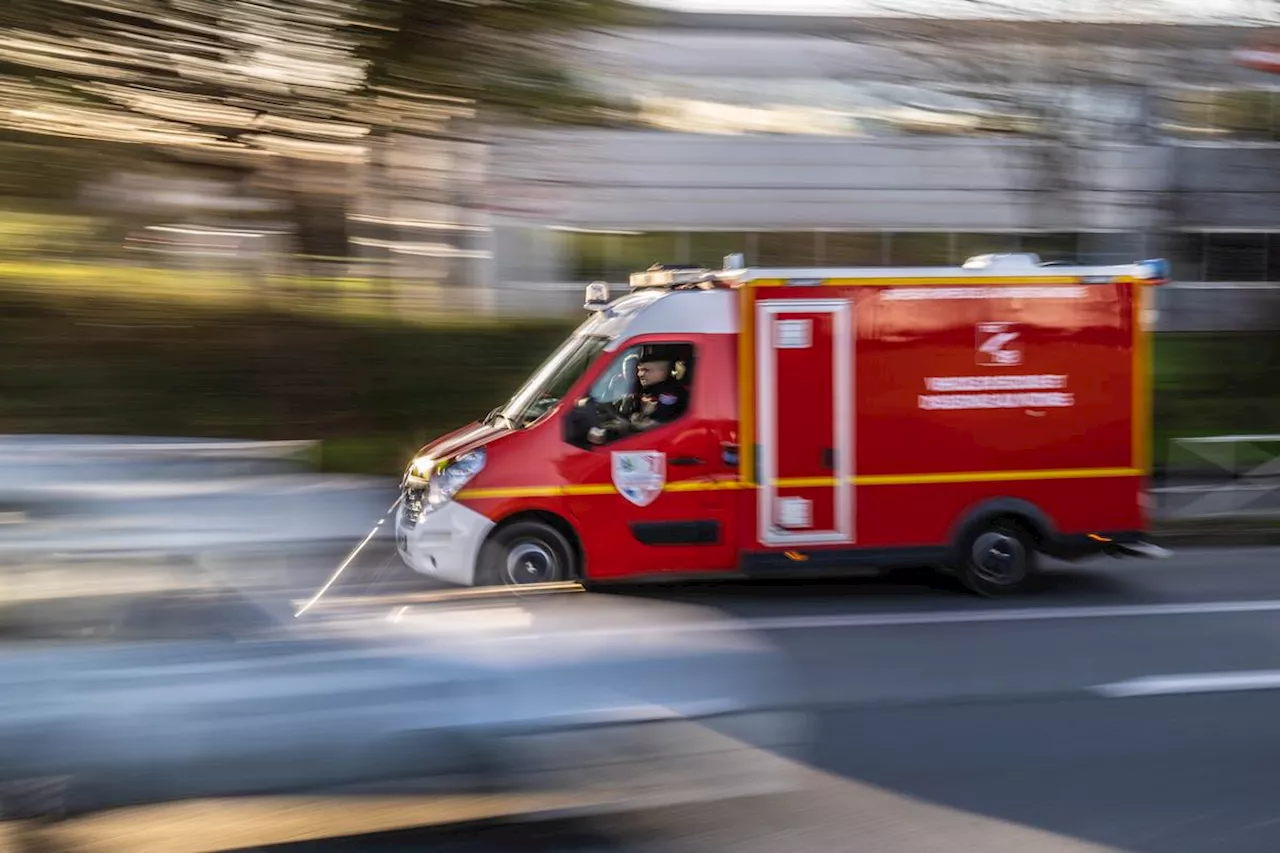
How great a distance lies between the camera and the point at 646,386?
26.2 feet

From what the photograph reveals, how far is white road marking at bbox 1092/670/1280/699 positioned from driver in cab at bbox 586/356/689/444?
3075mm

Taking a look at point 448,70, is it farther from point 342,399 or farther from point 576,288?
point 576,288

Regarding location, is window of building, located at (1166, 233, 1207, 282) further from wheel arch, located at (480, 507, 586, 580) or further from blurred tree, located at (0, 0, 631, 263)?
wheel arch, located at (480, 507, 586, 580)

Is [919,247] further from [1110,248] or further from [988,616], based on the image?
[988,616]

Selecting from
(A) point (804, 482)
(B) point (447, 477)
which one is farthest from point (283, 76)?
(A) point (804, 482)

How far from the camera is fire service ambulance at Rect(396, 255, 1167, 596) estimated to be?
781 centimetres

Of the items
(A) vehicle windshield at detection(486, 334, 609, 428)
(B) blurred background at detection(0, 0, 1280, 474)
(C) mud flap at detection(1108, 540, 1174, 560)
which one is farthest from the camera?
(B) blurred background at detection(0, 0, 1280, 474)

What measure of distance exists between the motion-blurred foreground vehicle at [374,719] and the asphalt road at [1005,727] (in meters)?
0.20

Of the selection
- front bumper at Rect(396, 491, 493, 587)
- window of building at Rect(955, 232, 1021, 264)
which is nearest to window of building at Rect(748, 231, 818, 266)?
window of building at Rect(955, 232, 1021, 264)

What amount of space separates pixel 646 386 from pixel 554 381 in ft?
2.11

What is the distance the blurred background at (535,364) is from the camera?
3502 millimetres

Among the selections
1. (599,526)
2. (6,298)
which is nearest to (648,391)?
(599,526)

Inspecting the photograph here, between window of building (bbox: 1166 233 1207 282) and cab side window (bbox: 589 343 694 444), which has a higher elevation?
window of building (bbox: 1166 233 1207 282)

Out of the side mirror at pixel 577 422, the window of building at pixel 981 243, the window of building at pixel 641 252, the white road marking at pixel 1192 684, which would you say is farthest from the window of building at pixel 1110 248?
the white road marking at pixel 1192 684
